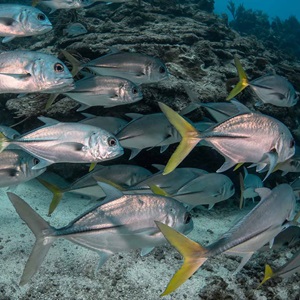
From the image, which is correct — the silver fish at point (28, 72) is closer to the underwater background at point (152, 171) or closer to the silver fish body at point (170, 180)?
the silver fish body at point (170, 180)

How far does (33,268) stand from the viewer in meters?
2.28

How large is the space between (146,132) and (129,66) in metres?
1.09

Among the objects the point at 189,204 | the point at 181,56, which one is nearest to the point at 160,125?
the point at 189,204

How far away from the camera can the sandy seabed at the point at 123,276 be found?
300 centimetres

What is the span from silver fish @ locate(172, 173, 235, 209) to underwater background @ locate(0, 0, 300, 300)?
621 mm

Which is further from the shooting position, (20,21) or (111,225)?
(20,21)

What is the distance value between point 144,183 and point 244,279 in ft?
4.90

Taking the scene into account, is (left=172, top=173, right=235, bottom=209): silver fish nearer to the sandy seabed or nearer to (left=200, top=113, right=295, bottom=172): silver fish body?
Result: the sandy seabed

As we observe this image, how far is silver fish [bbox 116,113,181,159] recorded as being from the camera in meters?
3.71

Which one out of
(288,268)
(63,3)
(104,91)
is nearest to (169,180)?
(104,91)

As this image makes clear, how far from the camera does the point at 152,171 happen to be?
5555 millimetres

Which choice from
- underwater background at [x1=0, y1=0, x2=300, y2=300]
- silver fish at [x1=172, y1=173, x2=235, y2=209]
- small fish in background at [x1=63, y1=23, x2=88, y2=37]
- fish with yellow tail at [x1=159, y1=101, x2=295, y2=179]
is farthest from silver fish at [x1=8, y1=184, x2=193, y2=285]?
small fish in background at [x1=63, y1=23, x2=88, y2=37]

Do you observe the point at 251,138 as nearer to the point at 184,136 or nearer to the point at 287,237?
the point at 184,136

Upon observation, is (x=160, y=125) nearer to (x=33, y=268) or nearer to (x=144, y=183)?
(x=144, y=183)
